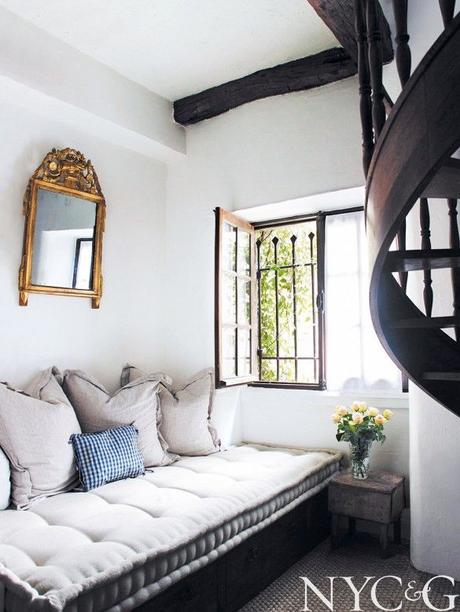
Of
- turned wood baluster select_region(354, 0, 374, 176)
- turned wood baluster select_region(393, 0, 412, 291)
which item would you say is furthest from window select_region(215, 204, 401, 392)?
turned wood baluster select_region(393, 0, 412, 291)

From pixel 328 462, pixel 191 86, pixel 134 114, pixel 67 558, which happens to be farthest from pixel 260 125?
pixel 67 558

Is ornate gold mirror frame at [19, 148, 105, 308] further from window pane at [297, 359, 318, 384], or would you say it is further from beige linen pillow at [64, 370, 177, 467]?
window pane at [297, 359, 318, 384]

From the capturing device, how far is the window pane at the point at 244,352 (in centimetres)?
353

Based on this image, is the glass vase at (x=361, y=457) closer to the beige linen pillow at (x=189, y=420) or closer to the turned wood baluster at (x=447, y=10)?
the beige linen pillow at (x=189, y=420)

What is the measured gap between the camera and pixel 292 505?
260 centimetres

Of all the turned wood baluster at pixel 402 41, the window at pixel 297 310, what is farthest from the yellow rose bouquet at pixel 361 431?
the turned wood baluster at pixel 402 41

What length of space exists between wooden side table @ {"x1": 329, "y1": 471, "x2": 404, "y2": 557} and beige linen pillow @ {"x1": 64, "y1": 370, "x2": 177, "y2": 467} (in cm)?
103

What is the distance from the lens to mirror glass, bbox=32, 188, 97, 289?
10.0 ft

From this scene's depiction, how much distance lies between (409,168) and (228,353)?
2.38 m

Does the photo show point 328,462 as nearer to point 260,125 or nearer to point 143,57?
point 260,125

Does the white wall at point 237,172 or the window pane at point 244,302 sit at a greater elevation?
the white wall at point 237,172

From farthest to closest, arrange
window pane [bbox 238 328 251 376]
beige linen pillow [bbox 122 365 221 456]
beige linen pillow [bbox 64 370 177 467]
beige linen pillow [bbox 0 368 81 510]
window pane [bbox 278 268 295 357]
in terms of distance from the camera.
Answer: window pane [bbox 278 268 295 357], window pane [bbox 238 328 251 376], beige linen pillow [bbox 122 365 221 456], beige linen pillow [bbox 64 370 177 467], beige linen pillow [bbox 0 368 81 510]

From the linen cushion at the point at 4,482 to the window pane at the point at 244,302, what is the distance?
178 cm

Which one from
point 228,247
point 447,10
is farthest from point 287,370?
point 447,10
